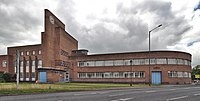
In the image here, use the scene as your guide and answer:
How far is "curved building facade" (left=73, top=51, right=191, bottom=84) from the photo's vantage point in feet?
196

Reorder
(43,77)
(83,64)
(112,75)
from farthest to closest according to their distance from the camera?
(83,64) < (112,75) < (43,77)

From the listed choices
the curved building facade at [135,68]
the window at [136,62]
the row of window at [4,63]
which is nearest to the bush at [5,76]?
the row of window at [4,63]

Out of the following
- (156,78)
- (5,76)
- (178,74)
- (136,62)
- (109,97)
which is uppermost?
(136,62)

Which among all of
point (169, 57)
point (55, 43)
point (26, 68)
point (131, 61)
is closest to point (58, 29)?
point (55, 43)

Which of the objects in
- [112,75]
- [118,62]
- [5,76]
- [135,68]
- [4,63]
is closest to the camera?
[135,68]

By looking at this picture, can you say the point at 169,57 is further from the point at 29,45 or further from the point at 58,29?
the point at 29,45

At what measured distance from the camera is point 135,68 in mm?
62531

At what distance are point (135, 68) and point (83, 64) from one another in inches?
614

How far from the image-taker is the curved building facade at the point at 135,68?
5966 centimetres

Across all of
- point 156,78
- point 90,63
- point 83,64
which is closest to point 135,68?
point 156,78

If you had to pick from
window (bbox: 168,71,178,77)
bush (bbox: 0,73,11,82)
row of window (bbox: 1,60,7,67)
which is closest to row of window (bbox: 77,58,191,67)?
window (bbox: 168,71,178,77)

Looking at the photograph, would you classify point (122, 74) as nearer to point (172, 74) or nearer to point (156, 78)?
point (156, 78)

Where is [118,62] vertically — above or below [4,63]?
above

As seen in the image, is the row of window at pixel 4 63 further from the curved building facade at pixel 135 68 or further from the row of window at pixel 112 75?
the row of window at pixel 112 75
